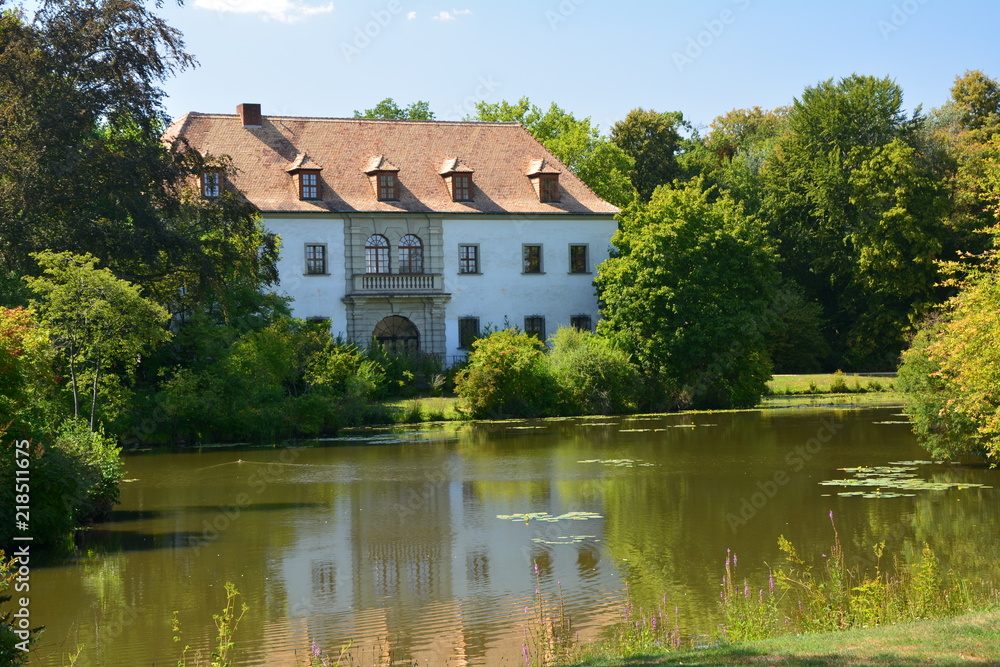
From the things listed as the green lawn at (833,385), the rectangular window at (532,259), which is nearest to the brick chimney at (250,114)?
the rectangular window at (532,259)

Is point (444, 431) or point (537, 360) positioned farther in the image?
point (537, 360)

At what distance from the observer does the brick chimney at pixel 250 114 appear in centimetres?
4303

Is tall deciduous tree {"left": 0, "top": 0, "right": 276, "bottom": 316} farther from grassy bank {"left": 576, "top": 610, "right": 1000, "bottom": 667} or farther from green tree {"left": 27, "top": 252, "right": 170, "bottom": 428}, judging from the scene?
grassy bank {"left": 576, "top": 610, "right": 1000, "bottom": 667}

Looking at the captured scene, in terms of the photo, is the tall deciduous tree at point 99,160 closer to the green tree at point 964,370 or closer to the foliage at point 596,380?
the foliage at point 596,380

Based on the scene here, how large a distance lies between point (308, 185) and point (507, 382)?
1295cm

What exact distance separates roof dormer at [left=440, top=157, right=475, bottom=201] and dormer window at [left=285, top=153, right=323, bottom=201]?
5.10 meters

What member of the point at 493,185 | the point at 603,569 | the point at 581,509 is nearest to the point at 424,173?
the point at 493,185

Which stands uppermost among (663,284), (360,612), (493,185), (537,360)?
(493,185)

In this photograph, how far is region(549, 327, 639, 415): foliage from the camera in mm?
34125

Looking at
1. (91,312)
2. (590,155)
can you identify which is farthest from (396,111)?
(91,312)

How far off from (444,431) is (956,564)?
19322 millimetres

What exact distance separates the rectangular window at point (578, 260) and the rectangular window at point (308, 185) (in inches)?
412

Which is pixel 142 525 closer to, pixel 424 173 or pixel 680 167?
pixel 424 173

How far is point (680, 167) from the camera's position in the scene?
177 feet
